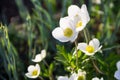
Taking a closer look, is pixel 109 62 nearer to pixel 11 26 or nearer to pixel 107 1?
pixel 107 1

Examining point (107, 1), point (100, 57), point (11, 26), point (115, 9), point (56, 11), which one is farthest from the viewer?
point (56, 11)

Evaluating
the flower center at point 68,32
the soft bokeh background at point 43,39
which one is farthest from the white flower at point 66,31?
the soft bokeh background at point 43,39

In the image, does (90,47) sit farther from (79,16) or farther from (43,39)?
(43,39)

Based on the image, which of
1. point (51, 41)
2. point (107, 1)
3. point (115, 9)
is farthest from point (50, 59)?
point (115, 9)

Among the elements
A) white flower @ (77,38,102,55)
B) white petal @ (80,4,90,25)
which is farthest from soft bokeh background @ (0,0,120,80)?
white petal @ (80,4,90,25)

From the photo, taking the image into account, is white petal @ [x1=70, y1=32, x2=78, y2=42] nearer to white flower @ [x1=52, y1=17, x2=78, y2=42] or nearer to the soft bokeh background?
white flower @ [x1=52, y1=17, x2=78, y2=42]

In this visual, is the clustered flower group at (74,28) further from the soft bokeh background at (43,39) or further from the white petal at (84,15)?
the soft bokeh background at (43,39)

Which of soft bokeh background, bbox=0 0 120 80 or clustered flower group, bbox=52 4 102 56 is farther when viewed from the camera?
soft bokeh background, bbox=0 0 120 80
